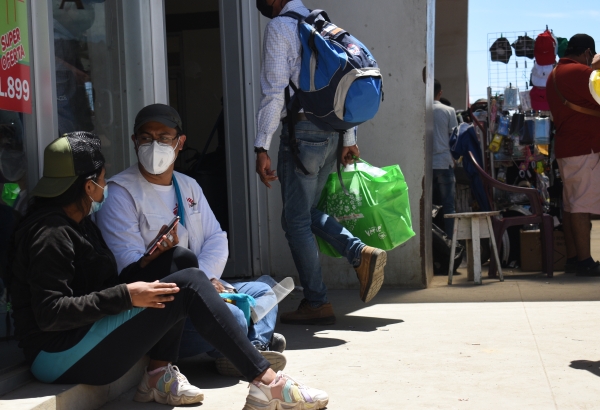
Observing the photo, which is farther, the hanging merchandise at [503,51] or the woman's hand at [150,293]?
the hanging merchandise at [503,51]

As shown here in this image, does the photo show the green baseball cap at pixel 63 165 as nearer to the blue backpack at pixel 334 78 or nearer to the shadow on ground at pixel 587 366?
the blue backpack at pixel 334 78

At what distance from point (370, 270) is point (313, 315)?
0.56 m

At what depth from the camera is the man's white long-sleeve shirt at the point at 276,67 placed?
4.32 meters

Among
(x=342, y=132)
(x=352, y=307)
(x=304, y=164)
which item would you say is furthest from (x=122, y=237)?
(x=352, y=307)

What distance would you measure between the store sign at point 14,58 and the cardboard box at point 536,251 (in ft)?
16.5

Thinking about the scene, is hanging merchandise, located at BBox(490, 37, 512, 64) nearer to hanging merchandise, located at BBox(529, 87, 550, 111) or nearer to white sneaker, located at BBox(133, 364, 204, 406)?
hanging merchandise, located at BBox(529, 87, 550, 111)

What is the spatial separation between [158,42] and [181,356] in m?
1.95

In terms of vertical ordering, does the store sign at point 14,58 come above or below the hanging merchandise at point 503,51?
below

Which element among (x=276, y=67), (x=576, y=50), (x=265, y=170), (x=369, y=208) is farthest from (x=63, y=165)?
(x=576, y=50)

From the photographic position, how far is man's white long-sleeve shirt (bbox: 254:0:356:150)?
170 inches

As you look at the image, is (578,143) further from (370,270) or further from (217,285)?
(217,285)

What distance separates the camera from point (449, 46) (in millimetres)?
17188

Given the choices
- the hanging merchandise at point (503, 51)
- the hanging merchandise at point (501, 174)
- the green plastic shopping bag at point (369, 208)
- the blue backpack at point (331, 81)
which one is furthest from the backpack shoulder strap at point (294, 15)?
the hanging merchandise at point (503, 51)

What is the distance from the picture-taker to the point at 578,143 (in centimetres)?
642
